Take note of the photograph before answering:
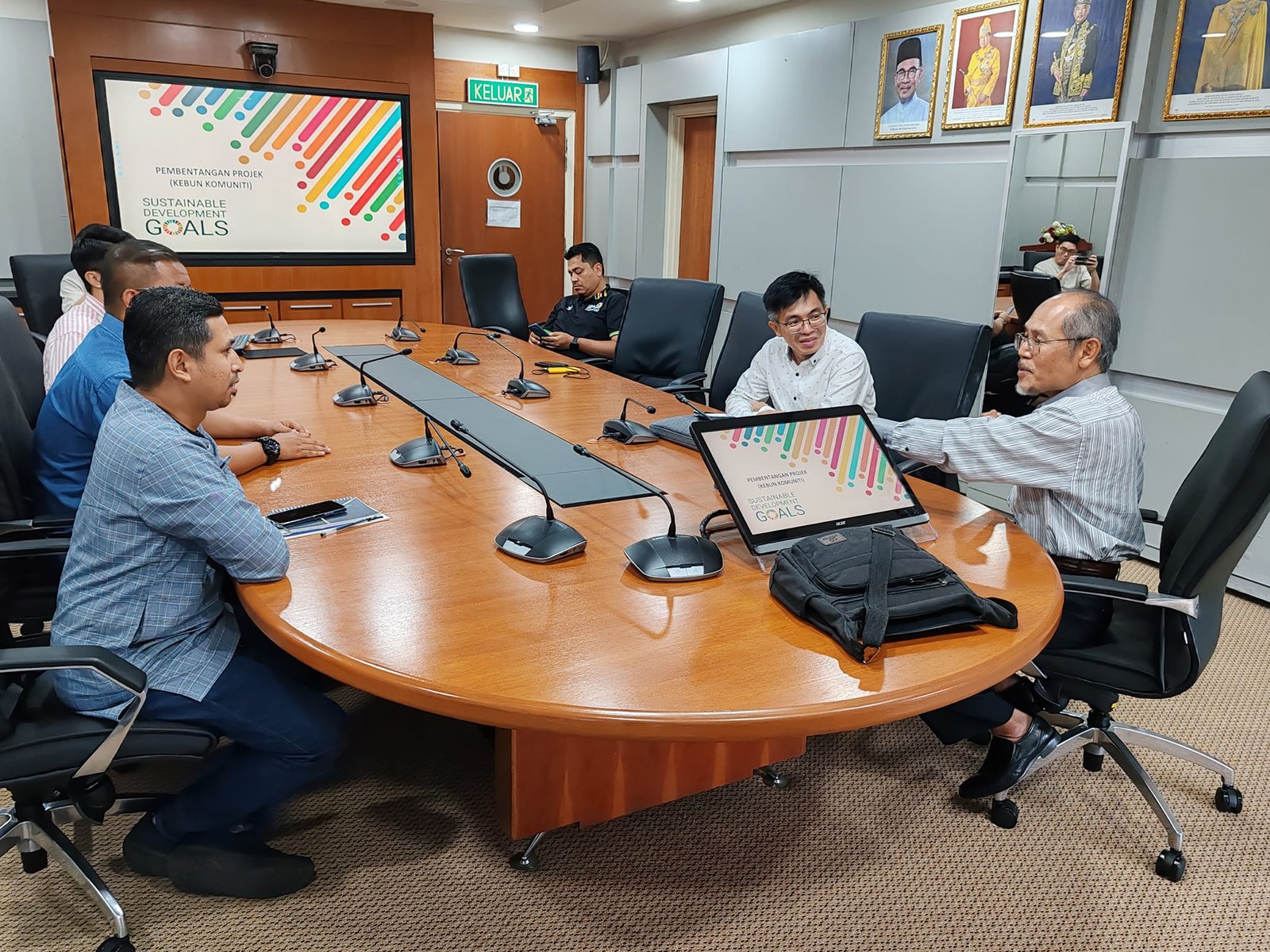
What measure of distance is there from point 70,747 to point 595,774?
3.12ft

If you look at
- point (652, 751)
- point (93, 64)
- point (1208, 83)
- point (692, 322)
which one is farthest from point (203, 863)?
point (93, 64)

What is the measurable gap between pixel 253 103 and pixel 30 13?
130 cm

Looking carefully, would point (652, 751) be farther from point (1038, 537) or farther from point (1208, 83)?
point (1208, 83)

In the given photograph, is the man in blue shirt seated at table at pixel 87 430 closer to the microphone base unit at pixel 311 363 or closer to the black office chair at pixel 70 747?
the black office chair at pixel 70 747

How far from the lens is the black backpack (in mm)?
1385

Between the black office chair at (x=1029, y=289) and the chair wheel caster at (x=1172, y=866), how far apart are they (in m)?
2.45

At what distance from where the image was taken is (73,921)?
178 cm

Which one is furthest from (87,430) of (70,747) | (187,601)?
(70,747)

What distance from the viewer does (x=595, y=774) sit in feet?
6.12

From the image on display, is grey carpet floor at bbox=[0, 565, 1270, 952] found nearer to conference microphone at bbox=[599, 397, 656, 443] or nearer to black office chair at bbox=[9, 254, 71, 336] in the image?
conference microphone at bbox=[599, 397, 656, 443]

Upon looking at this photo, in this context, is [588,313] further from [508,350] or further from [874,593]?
[874,593]

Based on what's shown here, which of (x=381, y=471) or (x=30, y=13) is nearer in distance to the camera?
(x=381, y=471)

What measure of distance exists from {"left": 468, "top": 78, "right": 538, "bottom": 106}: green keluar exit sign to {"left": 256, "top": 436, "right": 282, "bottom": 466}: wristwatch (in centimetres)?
536

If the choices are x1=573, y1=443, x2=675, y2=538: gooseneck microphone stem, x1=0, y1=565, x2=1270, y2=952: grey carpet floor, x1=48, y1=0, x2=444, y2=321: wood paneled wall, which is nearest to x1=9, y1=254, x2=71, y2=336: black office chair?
x1=48, y1=0, x2=444, y2=321: wood paneled wall
